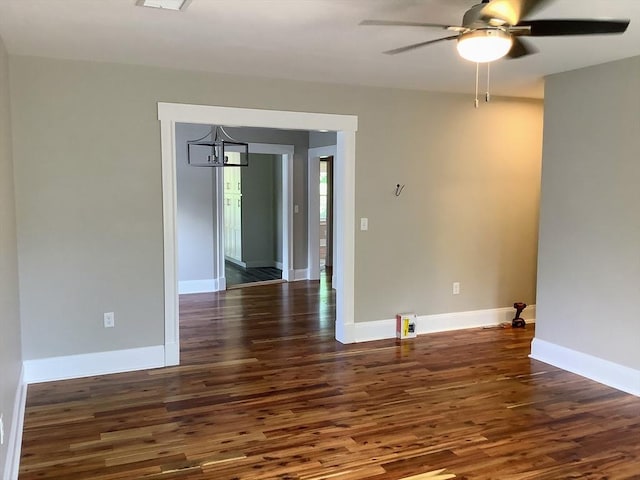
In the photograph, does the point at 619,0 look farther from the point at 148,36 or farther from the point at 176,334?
the point at 176,334

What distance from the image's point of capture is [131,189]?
406cm

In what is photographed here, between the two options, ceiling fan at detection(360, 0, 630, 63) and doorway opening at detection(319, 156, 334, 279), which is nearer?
ceiling fan at detection(360, 0, 630, 63)

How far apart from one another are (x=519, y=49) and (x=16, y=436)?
10.6 ft

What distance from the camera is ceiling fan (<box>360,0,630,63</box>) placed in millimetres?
2178

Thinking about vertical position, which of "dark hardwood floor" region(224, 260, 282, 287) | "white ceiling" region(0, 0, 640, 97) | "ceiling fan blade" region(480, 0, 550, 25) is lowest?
"dark hardwood floor" region(224, 260, 282, 287)

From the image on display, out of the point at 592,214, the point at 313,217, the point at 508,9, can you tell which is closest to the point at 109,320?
the point at 508,9

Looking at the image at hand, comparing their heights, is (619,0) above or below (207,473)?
above

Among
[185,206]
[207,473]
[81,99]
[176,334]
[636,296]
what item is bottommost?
[207,473]

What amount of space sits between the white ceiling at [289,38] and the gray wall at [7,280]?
495 mm

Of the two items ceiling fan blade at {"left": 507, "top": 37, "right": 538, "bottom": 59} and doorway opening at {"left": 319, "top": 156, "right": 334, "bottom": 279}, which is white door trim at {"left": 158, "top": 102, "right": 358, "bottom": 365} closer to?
ceiling fan blade at {"left": 507, "top": 37, "right": 538, "bottom": 59}

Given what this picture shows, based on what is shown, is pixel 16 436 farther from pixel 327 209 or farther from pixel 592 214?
pixel 327 209

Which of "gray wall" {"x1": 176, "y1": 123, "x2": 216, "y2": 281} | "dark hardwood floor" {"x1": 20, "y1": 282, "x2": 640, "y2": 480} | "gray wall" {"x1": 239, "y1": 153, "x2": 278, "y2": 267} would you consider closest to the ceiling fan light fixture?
"dark hardwood floor" {"x1": 20, "y1": 282, "x2": 640, "y2": 480}

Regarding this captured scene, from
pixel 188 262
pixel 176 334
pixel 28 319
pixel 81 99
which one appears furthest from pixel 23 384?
pixel 188 262

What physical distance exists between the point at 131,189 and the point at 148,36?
126 centimetres
